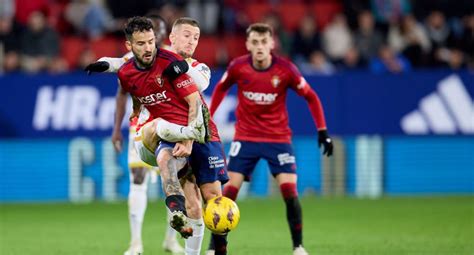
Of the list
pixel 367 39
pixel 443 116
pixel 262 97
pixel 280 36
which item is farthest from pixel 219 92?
pixel 367 39

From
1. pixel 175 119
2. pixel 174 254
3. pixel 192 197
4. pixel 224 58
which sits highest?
pixel 224 58

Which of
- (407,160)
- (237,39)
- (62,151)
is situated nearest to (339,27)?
(237,39)

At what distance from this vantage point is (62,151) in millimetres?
17156

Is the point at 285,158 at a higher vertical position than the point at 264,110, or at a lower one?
lower

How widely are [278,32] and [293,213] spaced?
9.19 metres

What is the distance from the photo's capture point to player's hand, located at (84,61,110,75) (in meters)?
8.52

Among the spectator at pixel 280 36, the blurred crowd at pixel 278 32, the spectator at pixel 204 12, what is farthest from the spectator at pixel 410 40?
the spectator at pixel 204 12

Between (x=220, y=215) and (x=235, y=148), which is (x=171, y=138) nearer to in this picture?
(x=220, y=215)

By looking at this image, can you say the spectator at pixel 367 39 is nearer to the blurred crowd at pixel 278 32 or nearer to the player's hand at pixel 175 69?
the blurred crowd at pixel 278 32

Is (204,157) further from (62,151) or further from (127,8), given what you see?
(127,8)

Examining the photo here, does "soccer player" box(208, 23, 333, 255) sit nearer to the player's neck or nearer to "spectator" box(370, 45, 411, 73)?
the player's neck

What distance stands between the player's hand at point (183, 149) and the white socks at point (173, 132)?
0.15 ft

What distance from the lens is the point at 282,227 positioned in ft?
42.8

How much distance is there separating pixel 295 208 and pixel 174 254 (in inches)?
54.7
